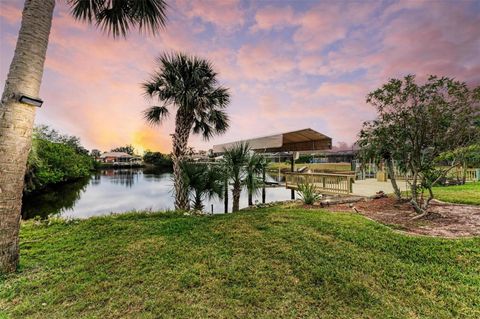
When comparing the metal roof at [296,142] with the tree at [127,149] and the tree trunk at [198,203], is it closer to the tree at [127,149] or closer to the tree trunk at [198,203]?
the tree trunk at [198,203]

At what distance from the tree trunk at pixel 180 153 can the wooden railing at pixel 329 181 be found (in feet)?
20.4

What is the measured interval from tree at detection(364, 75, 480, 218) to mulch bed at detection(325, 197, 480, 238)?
1.18ft

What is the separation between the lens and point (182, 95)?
7656 millimetres

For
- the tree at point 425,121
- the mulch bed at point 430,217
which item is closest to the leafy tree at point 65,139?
the mulch bed at point 430,217

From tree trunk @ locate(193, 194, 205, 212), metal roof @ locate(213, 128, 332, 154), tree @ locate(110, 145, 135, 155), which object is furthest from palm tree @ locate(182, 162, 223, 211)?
tree @ locate(110, 145, 135, 155)

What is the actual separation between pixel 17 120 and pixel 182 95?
533cm

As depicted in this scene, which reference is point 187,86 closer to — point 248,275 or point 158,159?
point 248,275

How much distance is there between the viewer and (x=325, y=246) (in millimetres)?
3527

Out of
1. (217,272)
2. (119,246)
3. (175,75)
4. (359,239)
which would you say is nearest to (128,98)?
(175,75)

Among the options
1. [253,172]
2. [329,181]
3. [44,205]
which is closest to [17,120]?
[253,172]

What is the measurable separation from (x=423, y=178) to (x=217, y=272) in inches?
253

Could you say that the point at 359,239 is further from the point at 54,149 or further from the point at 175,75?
the point at 54,149

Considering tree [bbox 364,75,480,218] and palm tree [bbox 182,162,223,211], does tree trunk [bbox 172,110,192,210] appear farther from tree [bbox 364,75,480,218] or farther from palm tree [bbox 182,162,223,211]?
tree [bbox 364,75,480,218]

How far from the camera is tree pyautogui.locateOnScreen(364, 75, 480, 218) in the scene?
17.2ft
